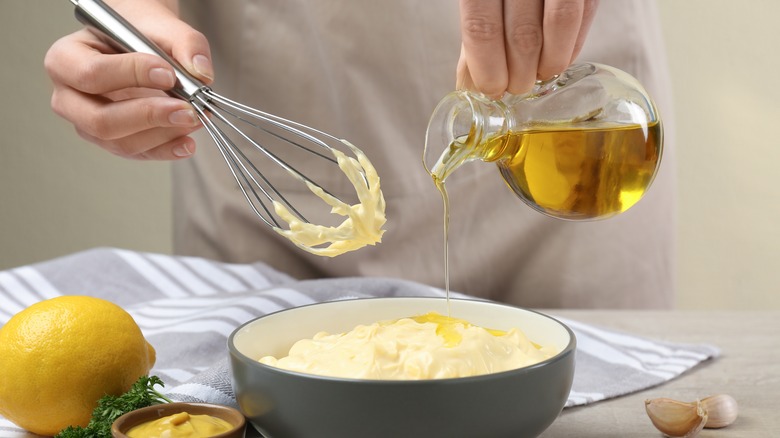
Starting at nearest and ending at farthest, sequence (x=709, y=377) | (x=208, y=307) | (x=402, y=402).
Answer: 1. (x=402, y=402)
2. (x=709, y=377)
3. (x=208, y=307)

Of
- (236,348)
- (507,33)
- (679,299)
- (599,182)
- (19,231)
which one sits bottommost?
(679,299)

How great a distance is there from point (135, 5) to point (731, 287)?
1850 mm

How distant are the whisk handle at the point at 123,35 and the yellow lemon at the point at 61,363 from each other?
8.9 inches

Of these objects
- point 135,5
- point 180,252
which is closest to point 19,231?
point 180,252

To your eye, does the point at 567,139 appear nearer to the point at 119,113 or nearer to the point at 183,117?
the point at 183,117

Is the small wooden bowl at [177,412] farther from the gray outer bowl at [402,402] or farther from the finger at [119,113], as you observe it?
the finger at [119,113]

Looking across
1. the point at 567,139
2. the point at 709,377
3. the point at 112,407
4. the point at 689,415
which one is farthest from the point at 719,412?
the point at 112,407

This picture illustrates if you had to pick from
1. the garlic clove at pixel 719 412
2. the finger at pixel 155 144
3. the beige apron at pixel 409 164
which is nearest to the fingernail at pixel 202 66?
the finger at pixel 155 144

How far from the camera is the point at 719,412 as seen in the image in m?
0.76

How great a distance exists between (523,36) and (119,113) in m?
0.45

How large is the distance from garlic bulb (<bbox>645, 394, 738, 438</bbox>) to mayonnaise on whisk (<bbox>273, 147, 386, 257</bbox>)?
0.28 meters

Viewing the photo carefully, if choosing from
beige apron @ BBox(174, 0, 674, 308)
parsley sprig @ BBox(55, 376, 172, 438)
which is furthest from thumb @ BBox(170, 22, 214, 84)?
beige apron @ BBox(174, 0, 674, 308)

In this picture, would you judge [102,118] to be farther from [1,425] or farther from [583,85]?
[583,85]

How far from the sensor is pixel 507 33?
757 mm
